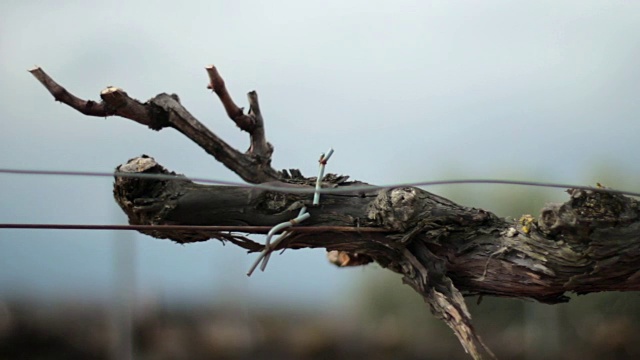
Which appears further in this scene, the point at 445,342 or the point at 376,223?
the point at 445,342

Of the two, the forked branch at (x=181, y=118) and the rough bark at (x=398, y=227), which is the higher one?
the forked branch at (x=181, y=118)

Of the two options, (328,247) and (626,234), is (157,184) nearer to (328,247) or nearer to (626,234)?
(328,247)

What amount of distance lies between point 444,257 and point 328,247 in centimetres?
18

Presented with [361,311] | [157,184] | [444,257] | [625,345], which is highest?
[157,184]

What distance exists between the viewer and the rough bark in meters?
1.04

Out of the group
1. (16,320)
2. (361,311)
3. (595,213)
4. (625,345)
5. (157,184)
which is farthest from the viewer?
(625,345)

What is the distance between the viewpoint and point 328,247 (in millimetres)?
1121

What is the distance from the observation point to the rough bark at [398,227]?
1035 millimetres

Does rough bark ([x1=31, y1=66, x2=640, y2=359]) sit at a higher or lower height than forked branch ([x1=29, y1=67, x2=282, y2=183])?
lower

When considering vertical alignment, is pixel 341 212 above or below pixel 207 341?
above

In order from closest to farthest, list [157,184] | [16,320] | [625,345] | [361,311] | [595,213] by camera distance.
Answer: [595,213] < [157,184] < [16,320] < [361,311] < [625,345]

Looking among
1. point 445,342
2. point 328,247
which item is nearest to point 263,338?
point 445,342

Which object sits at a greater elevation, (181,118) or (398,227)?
(181,118)

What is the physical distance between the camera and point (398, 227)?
1.07 metres
